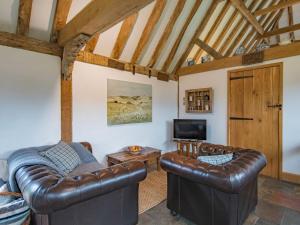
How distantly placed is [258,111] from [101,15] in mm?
3391

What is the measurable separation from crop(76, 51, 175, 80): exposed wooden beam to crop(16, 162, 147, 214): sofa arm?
2063mm

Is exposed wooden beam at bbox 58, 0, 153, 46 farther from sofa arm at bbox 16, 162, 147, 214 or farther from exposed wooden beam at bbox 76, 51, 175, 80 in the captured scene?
sofa arm at bbox 16, 162, 147, 214

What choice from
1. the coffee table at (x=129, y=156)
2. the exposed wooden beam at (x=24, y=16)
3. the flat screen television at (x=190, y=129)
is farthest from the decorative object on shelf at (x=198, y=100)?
the exposed wooden beam at (x=24, y=16)

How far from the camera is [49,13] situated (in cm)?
241

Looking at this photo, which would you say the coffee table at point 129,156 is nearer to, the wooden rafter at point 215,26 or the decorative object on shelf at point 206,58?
the decorative object on shelf at point 206,58

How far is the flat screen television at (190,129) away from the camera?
4117 mm

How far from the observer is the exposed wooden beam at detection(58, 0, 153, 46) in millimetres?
1623

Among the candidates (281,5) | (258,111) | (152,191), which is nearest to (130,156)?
(152,191)

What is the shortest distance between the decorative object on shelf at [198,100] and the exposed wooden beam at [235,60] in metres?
0.52

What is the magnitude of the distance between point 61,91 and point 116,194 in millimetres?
1957

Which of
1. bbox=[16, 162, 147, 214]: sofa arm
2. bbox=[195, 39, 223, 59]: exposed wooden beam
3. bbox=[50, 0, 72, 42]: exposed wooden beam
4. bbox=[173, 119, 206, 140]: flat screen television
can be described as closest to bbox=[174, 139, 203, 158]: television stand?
bbox=[173, 119, 206, 140]: flat screen television

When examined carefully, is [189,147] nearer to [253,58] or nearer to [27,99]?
[253,58]

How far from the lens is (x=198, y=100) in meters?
4.51

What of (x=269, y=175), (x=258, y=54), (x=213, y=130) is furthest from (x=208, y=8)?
(x=269, y=175)
